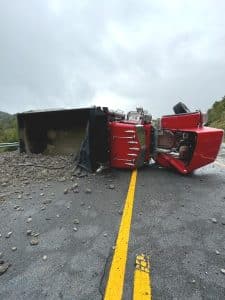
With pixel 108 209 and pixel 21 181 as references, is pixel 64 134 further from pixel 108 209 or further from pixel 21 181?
pixel 108 209

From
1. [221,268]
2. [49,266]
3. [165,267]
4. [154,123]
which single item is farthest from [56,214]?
[154,123]

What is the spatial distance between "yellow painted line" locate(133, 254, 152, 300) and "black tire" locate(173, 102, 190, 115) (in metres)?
5.26

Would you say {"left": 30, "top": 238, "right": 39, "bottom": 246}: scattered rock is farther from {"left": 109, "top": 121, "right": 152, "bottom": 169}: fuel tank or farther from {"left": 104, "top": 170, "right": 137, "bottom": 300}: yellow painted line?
{"left": 109, "top": 121, "right": 152, "bottom": 169}: fuel tank

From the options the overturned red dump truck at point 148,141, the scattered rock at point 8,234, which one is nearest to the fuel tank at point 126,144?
the overturned red dump truck at point 148,141

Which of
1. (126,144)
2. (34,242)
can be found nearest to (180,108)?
(126,144)

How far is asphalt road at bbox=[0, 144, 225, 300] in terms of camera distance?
7.73ft

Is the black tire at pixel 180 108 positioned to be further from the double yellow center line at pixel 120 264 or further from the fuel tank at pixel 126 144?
the double yellow center line at pixel 120 264

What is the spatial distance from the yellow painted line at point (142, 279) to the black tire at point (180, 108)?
5.26 meters

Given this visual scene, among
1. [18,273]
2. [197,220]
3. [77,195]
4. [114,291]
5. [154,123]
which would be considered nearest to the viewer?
[114,291]

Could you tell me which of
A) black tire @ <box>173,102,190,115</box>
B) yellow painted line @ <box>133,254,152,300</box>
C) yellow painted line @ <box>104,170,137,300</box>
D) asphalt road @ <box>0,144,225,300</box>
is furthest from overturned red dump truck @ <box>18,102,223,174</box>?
yellow painted line @ <box>133,254,152,300</box>

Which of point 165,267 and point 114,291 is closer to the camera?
point 114,291

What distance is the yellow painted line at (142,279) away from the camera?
7.25ft

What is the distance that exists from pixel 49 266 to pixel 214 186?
13.9ft

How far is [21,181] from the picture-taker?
6145mm
